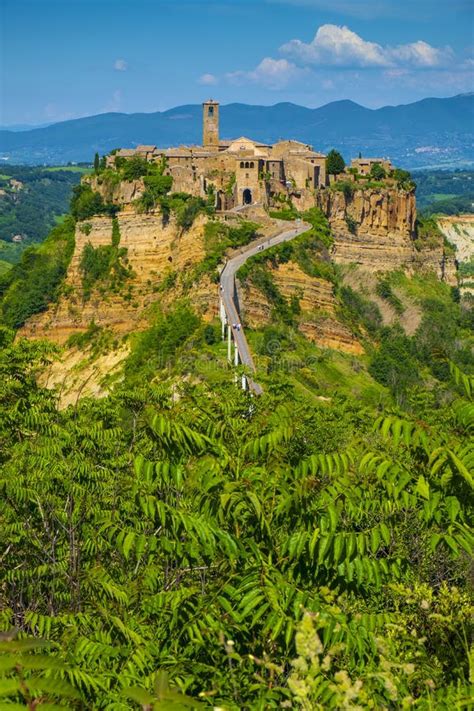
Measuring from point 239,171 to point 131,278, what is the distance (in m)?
12.1

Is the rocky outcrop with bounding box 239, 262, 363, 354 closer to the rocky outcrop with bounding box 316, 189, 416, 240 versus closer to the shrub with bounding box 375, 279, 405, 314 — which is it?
the shrub with bounding box 375, 279, 405, 314

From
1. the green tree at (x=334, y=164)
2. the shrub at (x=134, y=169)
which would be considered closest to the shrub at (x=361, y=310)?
the green tree at (x=334, y=164)

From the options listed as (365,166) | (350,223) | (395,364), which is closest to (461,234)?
(365,166)

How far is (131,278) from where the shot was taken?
210 feet

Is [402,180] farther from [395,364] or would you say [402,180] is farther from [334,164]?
[395,364]

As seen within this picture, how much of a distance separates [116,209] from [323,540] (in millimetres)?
60493

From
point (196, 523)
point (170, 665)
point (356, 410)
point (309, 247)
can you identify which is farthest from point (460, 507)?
point (309, 247)

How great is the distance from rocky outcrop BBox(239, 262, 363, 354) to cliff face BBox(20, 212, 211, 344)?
599cm

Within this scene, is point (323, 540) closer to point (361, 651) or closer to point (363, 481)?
point (361, 651)

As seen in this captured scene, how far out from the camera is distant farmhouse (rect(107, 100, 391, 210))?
65.9m

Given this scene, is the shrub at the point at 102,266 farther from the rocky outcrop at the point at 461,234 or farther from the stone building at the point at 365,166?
the rocky outcrop at the point at 461,234

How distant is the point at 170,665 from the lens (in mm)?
7711

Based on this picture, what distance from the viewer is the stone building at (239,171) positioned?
216 ft

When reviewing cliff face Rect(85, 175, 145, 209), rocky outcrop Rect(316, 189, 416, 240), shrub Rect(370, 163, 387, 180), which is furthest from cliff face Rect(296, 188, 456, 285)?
cliff face Rect(85, 175, 145, 209)
